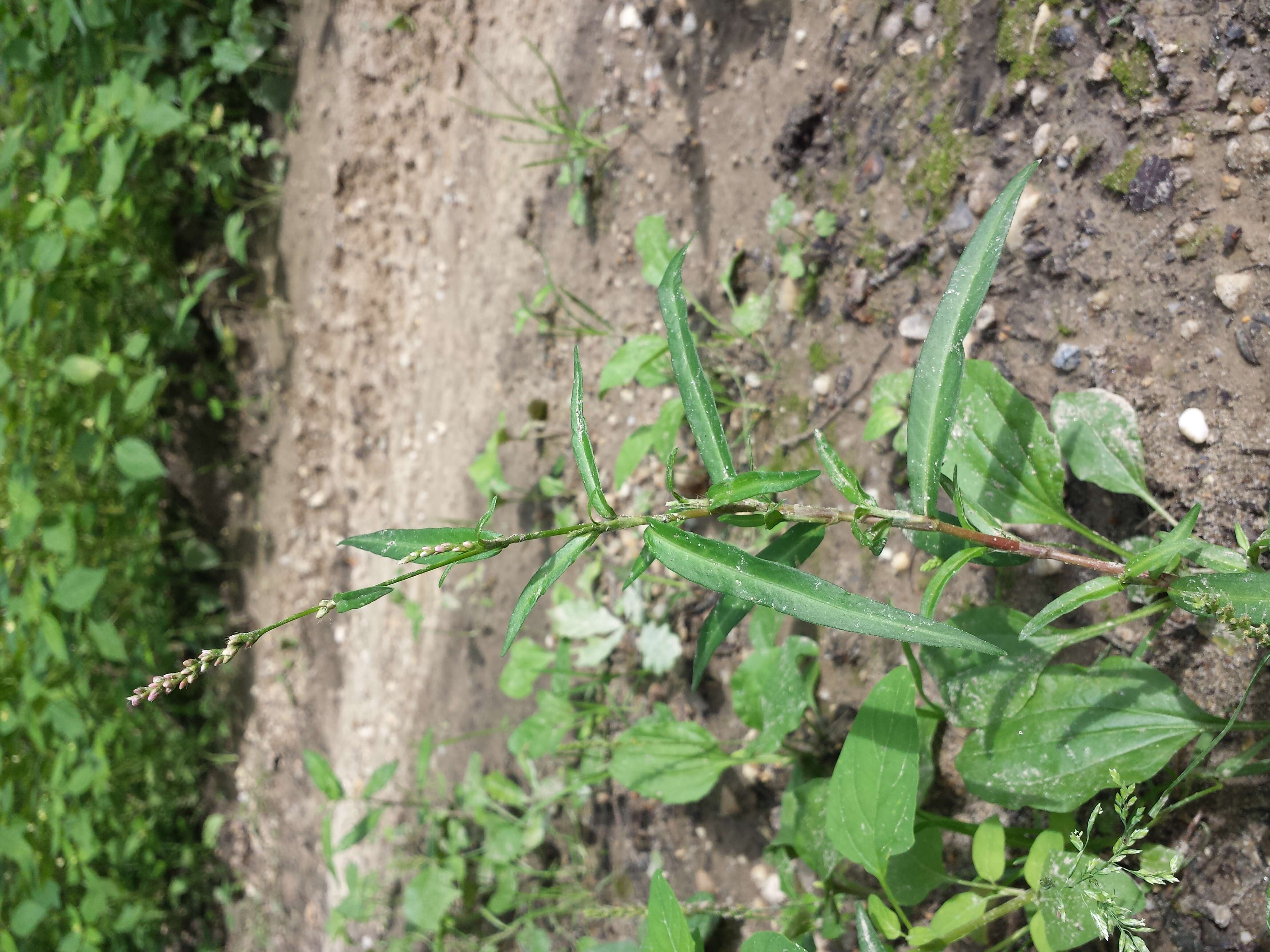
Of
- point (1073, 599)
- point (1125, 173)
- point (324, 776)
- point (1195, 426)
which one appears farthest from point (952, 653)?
point (324, 776)

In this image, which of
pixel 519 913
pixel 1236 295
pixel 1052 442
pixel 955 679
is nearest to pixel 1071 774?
pixel 955 679

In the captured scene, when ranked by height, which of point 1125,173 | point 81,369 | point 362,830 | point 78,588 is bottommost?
point 362,830

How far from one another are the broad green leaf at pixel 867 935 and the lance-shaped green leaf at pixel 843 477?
69cm

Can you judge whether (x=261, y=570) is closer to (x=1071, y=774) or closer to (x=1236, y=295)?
(x=1071, y=774)

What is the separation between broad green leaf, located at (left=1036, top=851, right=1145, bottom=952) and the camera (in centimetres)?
126

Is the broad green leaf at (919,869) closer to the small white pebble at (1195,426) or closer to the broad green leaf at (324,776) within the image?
the small white pebble at (1195,426)

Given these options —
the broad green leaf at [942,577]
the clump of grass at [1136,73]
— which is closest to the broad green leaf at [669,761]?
the broad green leaf at [942,577]

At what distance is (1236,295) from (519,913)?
8.63 feet

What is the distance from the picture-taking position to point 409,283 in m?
3.45

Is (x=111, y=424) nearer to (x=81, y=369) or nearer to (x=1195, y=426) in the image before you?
(x=81, y=369)

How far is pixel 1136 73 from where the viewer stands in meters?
1.50

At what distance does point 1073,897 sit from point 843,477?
781 millimetres

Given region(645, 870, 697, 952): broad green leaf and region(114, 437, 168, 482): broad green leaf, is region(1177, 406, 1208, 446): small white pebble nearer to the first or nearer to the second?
region(645, 870, 697, 952): broad green leaf

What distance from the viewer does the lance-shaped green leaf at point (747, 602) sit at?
1.24m
